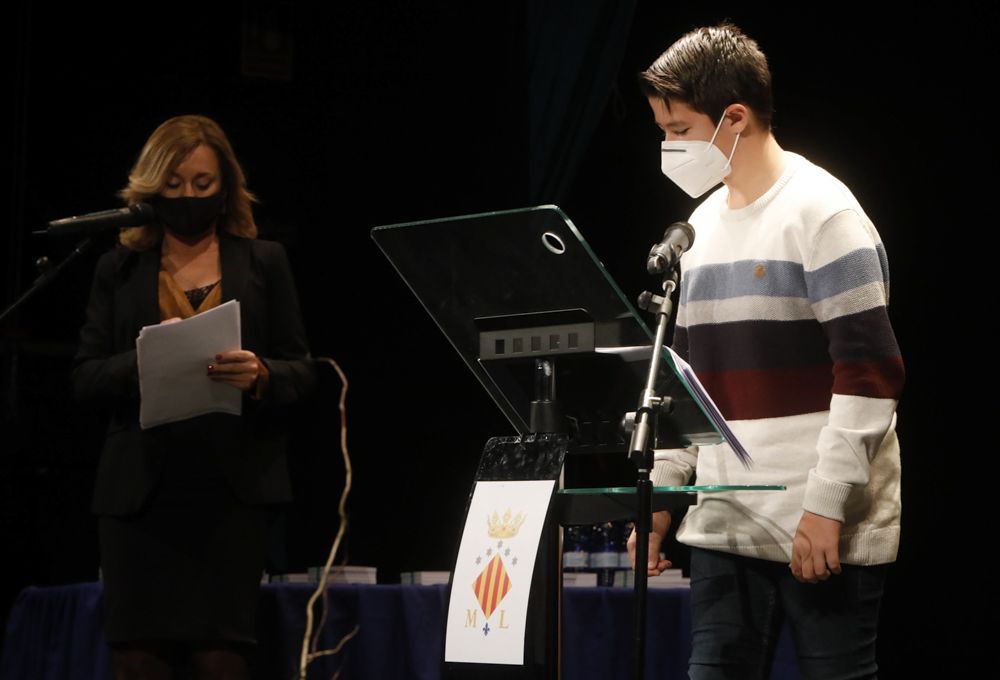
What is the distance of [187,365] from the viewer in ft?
8.95

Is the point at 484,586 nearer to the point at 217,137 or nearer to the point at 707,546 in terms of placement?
the point at 707,546

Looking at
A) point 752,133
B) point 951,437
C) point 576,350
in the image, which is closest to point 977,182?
point 951,437

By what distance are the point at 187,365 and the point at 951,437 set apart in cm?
189

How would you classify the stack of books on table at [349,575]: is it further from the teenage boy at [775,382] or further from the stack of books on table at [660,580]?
the teenage boy at [775,382]

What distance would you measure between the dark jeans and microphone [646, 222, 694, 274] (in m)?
0.48

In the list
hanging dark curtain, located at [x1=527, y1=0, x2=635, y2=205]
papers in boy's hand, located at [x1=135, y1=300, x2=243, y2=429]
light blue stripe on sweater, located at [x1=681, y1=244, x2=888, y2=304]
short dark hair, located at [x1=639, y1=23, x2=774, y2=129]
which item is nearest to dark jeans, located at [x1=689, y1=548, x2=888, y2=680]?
light blue stripe on sweater, located at [x1=681, y1=244, x2=888, y2=304]

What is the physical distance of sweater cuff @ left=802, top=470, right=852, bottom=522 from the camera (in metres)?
1.79

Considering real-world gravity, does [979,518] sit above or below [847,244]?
below

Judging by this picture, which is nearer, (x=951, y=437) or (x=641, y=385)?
(x=641, y=385)

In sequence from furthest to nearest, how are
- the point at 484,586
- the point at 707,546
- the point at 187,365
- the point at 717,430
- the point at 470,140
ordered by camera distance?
the point at 470,140 < the point at 187,365 < the point at 707,546 < the point at 717,430 < the point at 484,586

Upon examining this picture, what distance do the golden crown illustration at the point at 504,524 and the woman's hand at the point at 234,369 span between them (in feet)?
3.91

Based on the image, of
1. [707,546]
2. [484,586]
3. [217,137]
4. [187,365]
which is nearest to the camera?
[484,586]

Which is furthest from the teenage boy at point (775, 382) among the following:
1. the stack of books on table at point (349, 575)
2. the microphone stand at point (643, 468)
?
the stack of books on table at point (349, 575)

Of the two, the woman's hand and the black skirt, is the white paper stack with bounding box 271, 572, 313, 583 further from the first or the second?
the woman's hand
